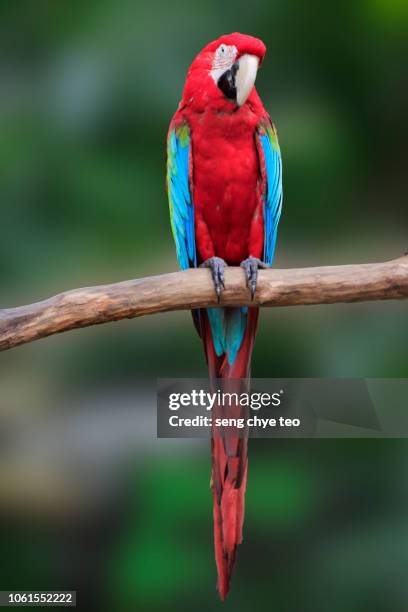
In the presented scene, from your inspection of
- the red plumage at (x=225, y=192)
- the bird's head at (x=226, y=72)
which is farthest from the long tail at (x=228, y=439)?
the bird's head at (x=226, y=72)

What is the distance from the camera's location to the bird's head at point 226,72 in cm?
141

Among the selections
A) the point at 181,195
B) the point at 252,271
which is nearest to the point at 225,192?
the point at 181,195

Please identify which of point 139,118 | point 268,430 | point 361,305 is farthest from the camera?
point 139,118

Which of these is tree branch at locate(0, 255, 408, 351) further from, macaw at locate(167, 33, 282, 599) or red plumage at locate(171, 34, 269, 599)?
red plumage at locate(171, 34, 269, 599)

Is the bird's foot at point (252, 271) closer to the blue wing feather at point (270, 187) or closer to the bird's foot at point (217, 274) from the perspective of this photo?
the bird's foot at point (217, 274)

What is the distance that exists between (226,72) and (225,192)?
0.27 m

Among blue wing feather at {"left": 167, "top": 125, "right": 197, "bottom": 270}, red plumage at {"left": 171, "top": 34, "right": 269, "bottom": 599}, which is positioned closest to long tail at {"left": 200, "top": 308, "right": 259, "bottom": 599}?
red plumage at {"left": 171, "top": 34, "right": 269, "bottom": 599}

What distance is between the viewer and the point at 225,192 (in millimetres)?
1488

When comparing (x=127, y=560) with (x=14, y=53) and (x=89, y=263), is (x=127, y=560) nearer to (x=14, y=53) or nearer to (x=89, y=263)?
(x=89, y=263)

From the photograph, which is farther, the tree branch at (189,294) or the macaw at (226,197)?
the macaw at (226,197)

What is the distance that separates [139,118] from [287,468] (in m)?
1.09

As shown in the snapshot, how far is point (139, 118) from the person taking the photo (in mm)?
1860

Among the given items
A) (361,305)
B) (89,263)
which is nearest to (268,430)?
(361,305)

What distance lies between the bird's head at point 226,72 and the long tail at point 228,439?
0.50 meters
